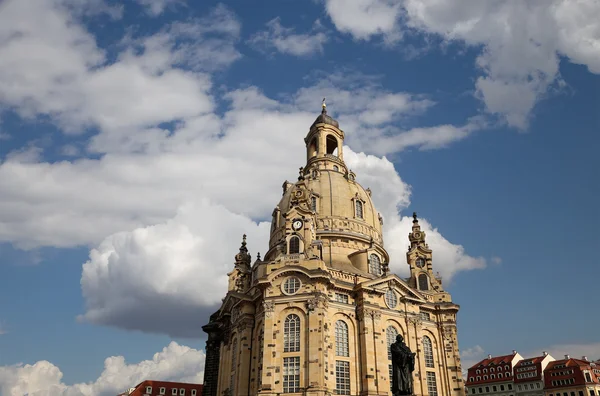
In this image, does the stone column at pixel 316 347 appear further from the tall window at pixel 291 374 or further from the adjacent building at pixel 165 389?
the adjacent building at pixel 165 389

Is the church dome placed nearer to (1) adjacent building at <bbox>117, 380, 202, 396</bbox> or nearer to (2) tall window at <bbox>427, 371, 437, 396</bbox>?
(2) tall window at <bbox>427, 371, 437, 396</bbox>

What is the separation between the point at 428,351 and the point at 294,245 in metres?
21.4

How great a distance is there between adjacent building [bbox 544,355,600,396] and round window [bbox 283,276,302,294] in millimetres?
55484

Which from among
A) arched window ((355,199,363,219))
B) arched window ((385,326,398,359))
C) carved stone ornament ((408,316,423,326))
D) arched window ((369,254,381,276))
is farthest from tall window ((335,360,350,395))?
arched window ((355,199,363,219))

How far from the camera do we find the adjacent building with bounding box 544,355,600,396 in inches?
3031

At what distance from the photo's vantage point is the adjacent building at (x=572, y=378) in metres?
77.0

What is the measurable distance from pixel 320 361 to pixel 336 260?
1619cm

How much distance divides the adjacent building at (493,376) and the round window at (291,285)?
56.4 meters

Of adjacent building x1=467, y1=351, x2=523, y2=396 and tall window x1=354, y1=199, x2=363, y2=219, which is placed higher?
tall window x1=354, y1=199, x2=363, y2=219

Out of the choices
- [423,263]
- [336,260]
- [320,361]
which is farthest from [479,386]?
[320,361]

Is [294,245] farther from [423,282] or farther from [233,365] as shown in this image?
[423,282]

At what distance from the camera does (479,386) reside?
9100 centimetres

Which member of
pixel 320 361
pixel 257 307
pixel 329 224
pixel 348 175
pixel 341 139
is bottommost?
pixel 320 361

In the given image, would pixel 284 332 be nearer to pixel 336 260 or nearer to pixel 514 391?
pixel 336 260
